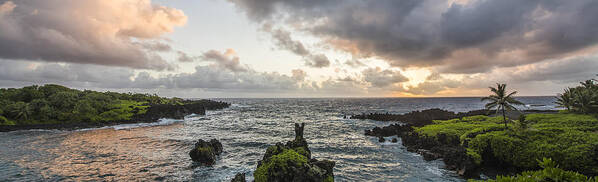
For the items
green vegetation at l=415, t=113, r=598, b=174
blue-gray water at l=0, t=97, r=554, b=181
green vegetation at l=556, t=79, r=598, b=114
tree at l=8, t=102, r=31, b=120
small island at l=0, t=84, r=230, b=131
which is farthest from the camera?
tree at l=8, t=102, r=31, b=120

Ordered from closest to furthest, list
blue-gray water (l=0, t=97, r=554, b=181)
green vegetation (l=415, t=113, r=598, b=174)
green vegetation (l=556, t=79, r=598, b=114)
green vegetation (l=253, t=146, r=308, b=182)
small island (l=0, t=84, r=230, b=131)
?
green vegetation (l=253, t=146, r=308, b=182) < green vegetation (l=415, t=113, r=598, b=174) < blue-gray water (l=0, t=97, r=554, b=181) < green vegetation (l=556, t=79, r=598, b=114) < small island (l=0, t=84, r=230, b=131)

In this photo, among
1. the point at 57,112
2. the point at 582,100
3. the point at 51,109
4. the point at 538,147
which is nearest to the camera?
the point at 538,147

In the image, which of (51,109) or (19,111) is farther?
(51,109)

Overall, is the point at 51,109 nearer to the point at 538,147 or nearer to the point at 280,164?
the point at 280,164

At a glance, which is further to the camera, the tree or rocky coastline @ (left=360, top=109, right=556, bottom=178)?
the tree

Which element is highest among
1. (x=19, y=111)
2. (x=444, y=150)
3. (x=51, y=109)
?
(x=51, y=109)

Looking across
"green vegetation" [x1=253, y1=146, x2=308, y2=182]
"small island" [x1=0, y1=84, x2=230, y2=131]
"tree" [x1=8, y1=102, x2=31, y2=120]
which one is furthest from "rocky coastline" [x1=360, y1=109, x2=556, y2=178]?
"tree" [x1=8, y1=102, x2=31, y2=120]

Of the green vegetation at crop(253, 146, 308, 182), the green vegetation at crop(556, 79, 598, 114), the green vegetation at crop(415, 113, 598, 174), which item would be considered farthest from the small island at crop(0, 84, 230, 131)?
the green vegetation at crop(556, 79, 598, 114)

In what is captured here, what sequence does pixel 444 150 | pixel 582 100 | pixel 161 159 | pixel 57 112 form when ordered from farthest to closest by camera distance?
pixel 57 112, pixel 582 100, pixel 444 150, pixel 161 159

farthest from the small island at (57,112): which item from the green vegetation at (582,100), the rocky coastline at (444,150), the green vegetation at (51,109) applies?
the green vegetation at (582,100)

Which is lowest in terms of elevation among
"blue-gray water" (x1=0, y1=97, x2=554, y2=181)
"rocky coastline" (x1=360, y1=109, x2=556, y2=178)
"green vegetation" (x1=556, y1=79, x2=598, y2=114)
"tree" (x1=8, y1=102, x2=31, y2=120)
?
"blue-gray water" (x1=0, y1=97, x2=554, y2=181)

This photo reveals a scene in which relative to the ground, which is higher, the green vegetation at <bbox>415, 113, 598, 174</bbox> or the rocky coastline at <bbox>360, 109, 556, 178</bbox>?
the green vegetation at <bbox>415, 113, 598, 174</bbox>

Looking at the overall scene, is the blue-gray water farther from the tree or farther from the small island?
the tree

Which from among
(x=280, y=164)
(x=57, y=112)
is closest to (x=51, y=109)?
(x=57, y=112)
